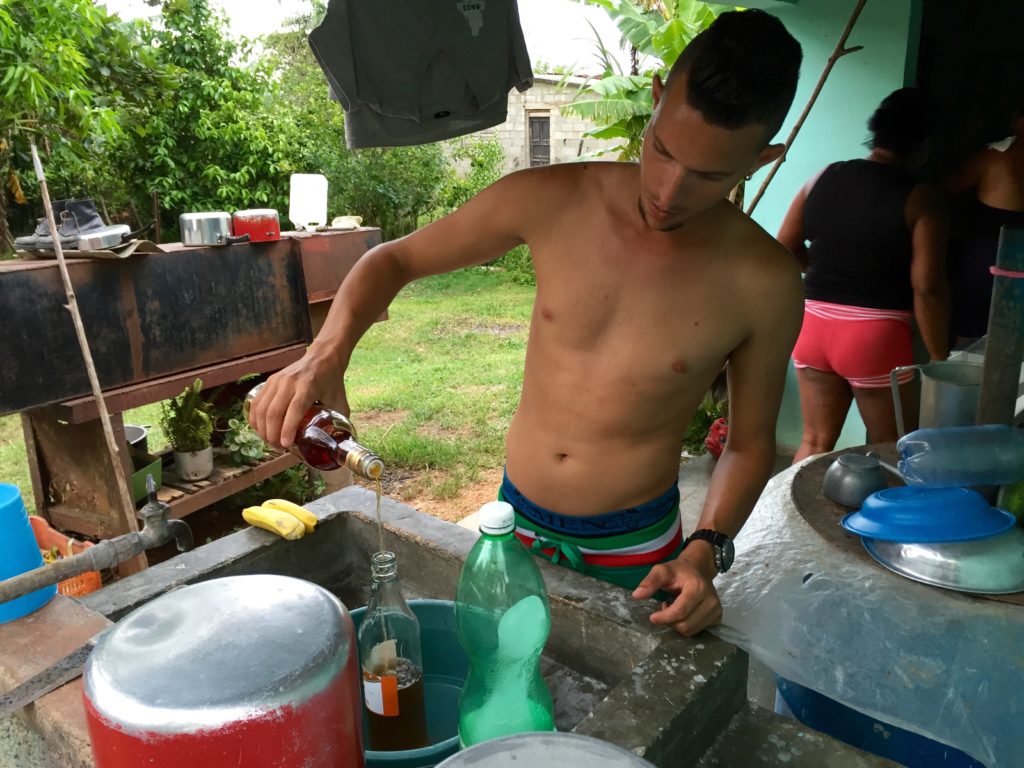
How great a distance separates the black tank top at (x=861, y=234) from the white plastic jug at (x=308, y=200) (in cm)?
334

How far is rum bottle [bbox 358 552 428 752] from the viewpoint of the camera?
48.7 inches

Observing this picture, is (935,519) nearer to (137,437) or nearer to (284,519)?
(284,519)

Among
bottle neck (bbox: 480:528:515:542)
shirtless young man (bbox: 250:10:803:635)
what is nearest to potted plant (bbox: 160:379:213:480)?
shirtless young man (bbox: 250:10:803:635)

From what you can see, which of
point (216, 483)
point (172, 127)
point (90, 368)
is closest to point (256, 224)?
point (90, 368)

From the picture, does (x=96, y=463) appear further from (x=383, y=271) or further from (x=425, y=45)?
(x=425, y=45)

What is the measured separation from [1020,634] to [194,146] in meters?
10.2

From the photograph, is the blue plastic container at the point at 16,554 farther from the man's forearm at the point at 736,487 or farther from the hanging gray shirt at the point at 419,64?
the man's forearm at the point at 736,487

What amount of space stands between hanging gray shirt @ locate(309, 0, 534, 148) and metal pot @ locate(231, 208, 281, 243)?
2.41 meters

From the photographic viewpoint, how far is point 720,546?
155 cm

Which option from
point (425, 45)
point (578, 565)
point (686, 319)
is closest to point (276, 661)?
point (578, 565)

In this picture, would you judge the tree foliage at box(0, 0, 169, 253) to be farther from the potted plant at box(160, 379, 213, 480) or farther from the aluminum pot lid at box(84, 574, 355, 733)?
the aluminum pot lid at box(84, 574, 355, 733)

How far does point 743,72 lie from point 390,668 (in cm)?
138

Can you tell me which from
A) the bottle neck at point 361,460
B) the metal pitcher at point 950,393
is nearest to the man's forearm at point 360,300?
the bottle neck at point 361,460

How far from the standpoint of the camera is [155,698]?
28.5 inches
